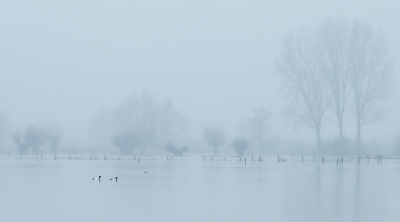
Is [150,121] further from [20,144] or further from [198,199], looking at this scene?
[198,199]

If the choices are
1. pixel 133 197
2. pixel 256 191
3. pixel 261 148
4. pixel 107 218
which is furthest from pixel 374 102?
pixel 107 218

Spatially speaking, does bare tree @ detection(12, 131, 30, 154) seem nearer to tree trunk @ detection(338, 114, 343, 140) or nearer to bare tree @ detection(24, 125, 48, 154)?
bare tree @ detection(24, 125, 48, 154)

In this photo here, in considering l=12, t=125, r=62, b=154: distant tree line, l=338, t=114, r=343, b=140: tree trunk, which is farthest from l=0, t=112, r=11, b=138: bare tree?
l=338, t=114, r=343, b=140: tree trunk

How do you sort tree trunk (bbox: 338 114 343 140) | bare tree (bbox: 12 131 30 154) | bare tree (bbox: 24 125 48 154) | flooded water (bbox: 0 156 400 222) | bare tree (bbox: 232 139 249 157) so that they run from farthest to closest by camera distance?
1. bare tree (bbox: 12 131 30 154)
2. bare tree (bbox: 24 125 48 154)
3. bare tree (bbox: 232 139 249 157)
4. tree trunk (bbox: 338 114 343 140)
5. flooded water (bbox: 0 156 400 222)

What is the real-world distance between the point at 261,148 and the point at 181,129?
9372mm

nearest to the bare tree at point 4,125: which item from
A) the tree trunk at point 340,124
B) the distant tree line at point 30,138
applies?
the distant tree line at point 30,138

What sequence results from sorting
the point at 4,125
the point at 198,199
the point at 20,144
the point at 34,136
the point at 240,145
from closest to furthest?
the point at 198,199 < the point at 240,145 < the point at 20,144 < the point at 34,136 < the point at 4,125

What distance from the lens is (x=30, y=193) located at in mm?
15930

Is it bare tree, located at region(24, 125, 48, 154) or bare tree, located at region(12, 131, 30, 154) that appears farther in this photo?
bare tree, located at region(12, 131, 30, 154)

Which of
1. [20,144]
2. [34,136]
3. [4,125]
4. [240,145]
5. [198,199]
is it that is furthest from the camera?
[4,125]

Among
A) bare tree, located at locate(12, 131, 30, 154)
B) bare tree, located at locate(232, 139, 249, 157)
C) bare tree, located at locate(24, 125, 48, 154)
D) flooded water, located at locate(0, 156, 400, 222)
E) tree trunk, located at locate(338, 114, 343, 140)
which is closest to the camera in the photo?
flooded water, located at locate(0, 156, 400, 222)

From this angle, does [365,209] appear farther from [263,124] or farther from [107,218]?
[263,124]

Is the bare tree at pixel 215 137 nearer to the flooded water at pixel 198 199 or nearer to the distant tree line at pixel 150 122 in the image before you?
the distant tree line at pixel 150 122

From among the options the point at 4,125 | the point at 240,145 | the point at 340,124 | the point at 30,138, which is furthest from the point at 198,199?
the point at 4,125
